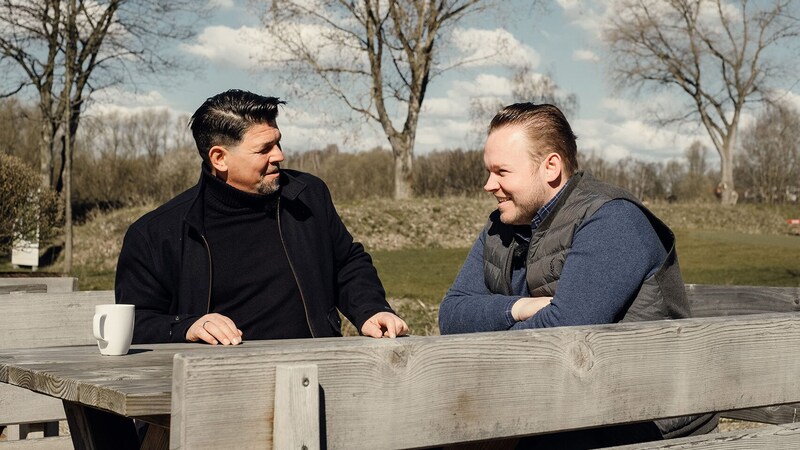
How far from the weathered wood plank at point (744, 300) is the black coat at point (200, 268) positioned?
63.2 inches

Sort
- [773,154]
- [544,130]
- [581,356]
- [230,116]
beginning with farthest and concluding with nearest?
[773,154], [230,116], [544,130], [581,356]

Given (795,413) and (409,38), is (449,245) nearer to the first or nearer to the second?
(409,38)

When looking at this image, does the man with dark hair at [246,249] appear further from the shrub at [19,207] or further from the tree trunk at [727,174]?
the tree trunk at [727,174]

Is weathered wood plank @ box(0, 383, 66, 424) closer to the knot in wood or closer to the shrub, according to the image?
the knot in wood

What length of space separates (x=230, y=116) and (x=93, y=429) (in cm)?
171

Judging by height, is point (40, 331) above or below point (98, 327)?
below

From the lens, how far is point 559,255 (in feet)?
11.5

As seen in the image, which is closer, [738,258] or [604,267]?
[604,267]

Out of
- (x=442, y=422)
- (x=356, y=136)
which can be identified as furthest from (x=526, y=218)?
(x=356, y=136)

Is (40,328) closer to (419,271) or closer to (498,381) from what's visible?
(498,381)

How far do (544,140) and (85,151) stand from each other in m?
34.4

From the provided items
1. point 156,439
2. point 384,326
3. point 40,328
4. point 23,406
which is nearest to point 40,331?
point 40,328

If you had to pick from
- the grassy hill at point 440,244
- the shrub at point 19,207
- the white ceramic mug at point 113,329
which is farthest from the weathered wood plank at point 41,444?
the shrub at point 19,207

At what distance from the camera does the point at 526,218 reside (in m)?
3.69
